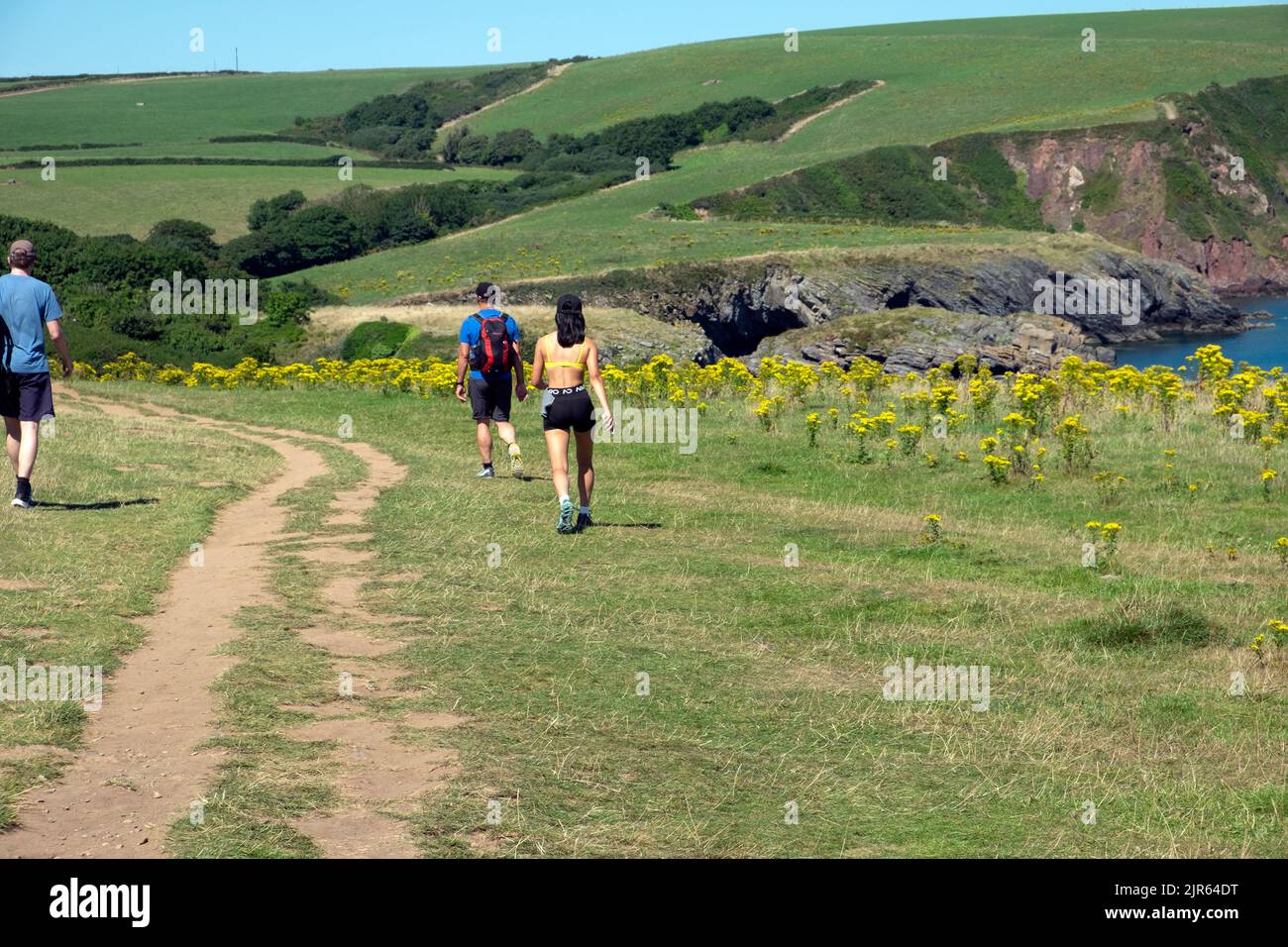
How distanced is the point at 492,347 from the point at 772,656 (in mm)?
8921

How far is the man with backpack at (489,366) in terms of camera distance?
17734 mm

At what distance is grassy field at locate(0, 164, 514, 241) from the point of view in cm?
9506

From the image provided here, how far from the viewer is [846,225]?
294 ft

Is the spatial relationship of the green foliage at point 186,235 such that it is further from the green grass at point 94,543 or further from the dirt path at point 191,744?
the dirt path at point 191,744

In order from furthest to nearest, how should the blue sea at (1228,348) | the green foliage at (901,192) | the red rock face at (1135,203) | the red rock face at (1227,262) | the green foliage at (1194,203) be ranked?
the red rock face at (1135,203)
the red rock face at (1227,262)
the green foliage at (1194,203)
the green foliage at (901,192)
the blue sea at (1228,348)

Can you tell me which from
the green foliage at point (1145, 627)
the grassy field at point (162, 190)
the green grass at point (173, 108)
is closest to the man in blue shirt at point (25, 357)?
the green foliage at point (1145, 627)

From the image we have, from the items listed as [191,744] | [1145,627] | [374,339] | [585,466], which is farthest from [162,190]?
[191,744]

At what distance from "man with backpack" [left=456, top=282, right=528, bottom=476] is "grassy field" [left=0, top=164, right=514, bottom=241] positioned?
79.0 metres

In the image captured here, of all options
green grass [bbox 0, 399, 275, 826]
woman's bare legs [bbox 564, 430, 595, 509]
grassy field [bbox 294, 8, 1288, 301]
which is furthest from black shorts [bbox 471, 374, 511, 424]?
grassy field [bbox 294, 8, 1288, 301]

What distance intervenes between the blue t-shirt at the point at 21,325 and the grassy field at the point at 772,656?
5.24 ft

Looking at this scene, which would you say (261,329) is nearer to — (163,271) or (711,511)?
(163,271)

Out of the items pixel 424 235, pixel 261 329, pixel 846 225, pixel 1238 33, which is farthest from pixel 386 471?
pixel 1238 33

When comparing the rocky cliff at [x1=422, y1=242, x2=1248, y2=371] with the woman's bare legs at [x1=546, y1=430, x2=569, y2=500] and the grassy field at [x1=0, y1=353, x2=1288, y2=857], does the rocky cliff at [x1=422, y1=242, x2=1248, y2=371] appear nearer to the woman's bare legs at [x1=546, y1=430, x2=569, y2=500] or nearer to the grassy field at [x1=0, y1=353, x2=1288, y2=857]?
the grassy field at [x1=0, y1=353, x2=1288, y2=857]

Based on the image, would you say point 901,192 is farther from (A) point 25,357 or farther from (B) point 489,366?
(A) point 25,357
